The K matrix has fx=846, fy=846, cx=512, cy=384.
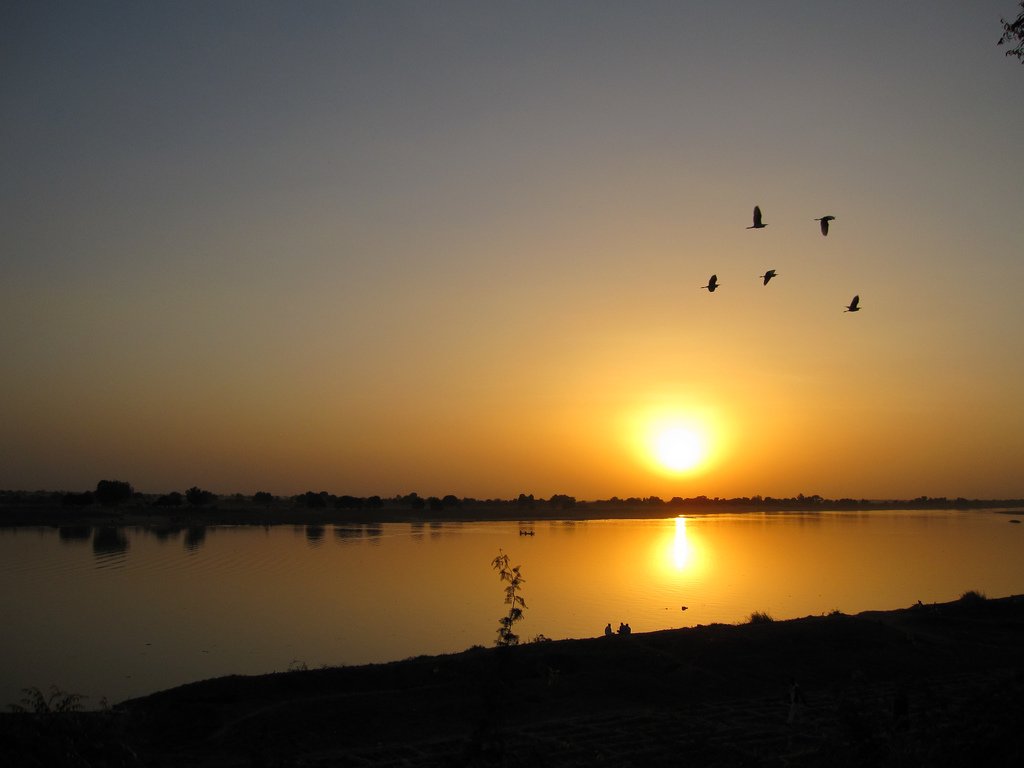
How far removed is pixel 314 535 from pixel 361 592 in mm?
37115

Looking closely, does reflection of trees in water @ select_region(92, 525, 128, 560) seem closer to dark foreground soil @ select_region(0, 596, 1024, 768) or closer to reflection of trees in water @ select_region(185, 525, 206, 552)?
reflection of trees in water @ select_region(185, 525, 206, 552)

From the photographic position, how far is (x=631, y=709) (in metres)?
14.7

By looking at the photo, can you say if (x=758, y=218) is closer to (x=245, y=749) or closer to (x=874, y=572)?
(x=245, y=749)

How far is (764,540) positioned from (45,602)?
50950mm

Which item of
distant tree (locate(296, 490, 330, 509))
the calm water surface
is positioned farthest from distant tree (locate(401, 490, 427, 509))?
the calm water surface

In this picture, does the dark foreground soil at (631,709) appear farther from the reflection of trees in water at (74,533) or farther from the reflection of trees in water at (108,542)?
the reflection of trees in water at (74,533)

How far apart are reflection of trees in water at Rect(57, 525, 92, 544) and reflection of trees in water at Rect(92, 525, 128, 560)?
0.63 metres

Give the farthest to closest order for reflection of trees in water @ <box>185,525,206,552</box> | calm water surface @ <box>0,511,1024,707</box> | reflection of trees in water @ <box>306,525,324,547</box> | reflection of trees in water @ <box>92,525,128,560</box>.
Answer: reflection of trees in water @ <box>306,525,324,547</box>
reflection of trees in water @ <box>185,525,206,552</box>
reflection of trees in water @ <box>92,525,128,560</box>
calm water surface @ <box>0,511,1024,707</box>

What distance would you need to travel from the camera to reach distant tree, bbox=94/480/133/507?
340ft

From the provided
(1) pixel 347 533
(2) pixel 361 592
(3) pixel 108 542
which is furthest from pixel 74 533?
(2) pixel 361 592

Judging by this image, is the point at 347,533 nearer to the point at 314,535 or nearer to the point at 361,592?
the point at 314,535

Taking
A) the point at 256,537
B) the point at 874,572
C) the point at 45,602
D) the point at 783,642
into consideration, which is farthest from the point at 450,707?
the point at 256,537

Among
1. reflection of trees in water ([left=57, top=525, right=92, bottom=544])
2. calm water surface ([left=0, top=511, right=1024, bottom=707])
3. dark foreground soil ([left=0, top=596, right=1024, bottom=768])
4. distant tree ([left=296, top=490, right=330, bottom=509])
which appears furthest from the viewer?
distant tree ([left=296, top=490, right=330, bottom=509])

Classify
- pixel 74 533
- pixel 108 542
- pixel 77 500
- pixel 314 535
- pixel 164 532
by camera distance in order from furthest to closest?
1. pixel 77 500
2. pixel 164 532
3. pixel 314 535
4. pixel 74 533
5. pixel 108 542
